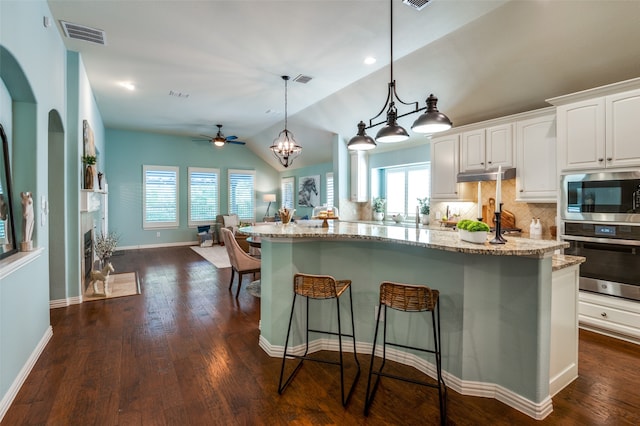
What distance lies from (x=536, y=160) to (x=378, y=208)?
3187mm

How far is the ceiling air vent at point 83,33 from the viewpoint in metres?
3.38

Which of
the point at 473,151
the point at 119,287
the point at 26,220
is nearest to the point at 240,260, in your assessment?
the point at 119,287

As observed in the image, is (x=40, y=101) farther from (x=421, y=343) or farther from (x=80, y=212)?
(x=421, y=343)

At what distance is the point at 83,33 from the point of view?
3.51m

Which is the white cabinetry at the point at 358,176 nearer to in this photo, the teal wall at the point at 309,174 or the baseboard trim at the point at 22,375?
the teal wall at the point at 309,174

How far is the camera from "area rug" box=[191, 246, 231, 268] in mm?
6534

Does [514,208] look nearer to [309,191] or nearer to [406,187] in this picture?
[406,187]

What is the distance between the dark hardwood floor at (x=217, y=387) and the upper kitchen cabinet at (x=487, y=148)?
2.24 meters

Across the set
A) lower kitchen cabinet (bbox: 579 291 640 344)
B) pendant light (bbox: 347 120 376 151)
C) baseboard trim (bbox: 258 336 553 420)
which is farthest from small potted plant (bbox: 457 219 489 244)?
lower kitchen cabinet (bbox: 579 291 640 344)

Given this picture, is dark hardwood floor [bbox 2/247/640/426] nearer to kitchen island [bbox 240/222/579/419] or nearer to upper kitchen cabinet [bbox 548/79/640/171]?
kitchen island [bbox 240/222/579/419]

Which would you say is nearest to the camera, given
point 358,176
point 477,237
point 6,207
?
point 477,237

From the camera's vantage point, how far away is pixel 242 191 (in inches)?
404

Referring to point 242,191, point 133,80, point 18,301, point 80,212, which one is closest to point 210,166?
point 242,191

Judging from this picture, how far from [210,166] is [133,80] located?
15.7 feet
